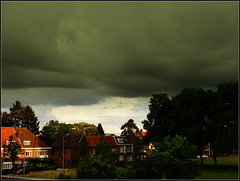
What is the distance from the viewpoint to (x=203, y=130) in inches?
2037

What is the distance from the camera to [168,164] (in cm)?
1716

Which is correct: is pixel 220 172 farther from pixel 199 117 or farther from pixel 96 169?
pixel 96 169

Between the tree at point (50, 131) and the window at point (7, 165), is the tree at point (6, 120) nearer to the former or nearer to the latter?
the tree at point (50, 131)

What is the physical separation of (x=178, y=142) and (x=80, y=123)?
83.5 metres

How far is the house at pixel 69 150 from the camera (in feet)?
250

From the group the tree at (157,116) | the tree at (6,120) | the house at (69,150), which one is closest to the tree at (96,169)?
the tree at (157,116)

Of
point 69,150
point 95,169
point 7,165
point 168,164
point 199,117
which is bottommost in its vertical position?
point 7,165

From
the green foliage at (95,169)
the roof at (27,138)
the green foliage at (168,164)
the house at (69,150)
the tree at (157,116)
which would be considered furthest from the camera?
the house at (69,150)

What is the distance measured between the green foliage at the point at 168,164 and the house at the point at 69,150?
5962 cm

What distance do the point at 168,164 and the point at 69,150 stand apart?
210ft

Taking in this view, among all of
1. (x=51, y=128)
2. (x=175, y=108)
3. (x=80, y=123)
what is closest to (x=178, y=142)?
(x=175, y=108)

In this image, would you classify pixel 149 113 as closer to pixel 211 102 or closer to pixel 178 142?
pixel 211 102

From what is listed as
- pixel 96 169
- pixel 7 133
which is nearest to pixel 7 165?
pixel 7 133

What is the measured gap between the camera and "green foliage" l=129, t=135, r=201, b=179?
55.7 ft
